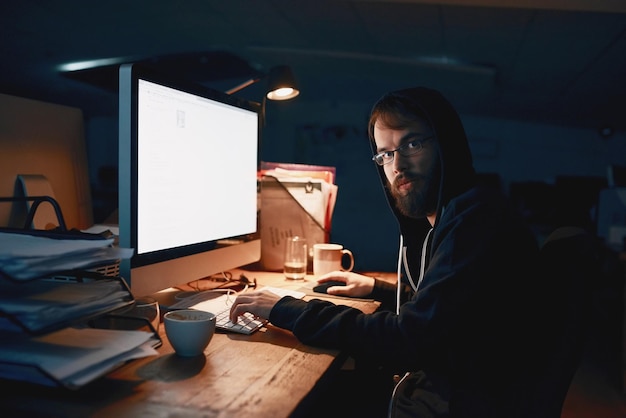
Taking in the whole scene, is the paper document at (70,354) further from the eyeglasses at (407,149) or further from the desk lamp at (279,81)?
the desk lamp at (279,81)

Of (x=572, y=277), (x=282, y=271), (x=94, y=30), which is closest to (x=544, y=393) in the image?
(x=572, y=277)

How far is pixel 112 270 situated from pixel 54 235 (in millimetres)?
278

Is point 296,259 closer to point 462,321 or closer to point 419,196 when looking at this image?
point 419,196

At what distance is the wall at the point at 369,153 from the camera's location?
22.8 feet

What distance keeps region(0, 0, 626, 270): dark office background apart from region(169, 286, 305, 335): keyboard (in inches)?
14.8

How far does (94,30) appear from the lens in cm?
457

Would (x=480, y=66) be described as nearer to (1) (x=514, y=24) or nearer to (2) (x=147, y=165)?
(1) (x=514, y=24)

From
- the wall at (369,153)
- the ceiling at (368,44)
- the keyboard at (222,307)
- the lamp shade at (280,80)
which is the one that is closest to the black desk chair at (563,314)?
the keyboard at (222,307)

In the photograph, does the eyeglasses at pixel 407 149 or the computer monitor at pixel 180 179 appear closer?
the computer monitor at pixel 180 179

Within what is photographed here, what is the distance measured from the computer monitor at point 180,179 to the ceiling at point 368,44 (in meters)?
2.02

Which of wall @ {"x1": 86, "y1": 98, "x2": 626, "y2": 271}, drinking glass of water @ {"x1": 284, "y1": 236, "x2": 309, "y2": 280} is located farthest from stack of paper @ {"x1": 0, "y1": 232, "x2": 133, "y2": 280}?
wall @ {"x1": 86, "y1": 98, "x2": 626, "y2": 271}

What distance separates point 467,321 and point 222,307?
1.72ft

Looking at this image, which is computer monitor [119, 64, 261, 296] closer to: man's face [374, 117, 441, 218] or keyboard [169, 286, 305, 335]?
keyboard [169, 286, 305, 335]

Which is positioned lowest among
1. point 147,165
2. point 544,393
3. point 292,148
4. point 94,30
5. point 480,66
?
point 544,393
